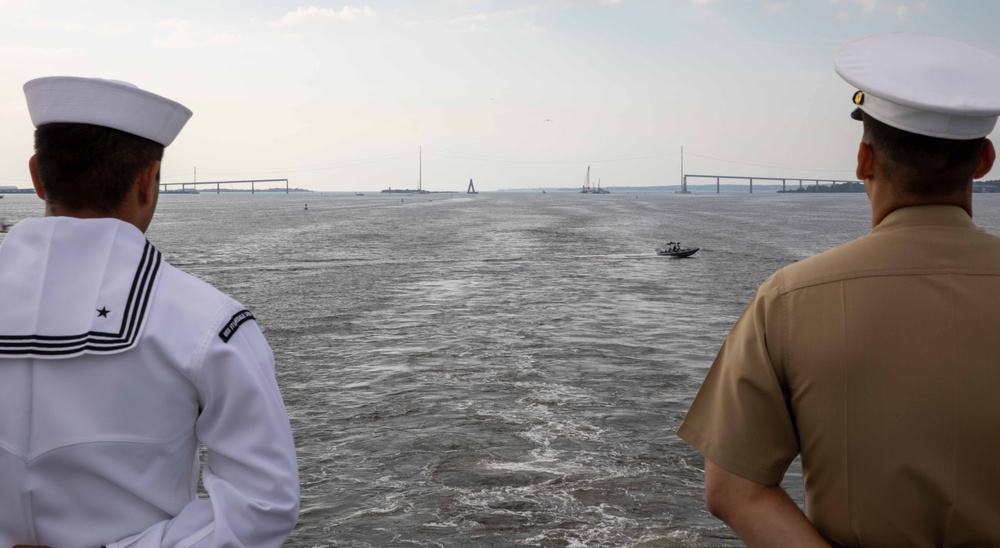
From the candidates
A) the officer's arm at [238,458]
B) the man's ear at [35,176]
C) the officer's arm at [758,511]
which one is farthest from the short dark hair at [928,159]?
the man's ear at [35,176]

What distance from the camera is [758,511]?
2139 mm

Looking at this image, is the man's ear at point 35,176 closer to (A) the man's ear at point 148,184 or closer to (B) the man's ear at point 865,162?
(A) the man's ear at point 148,184

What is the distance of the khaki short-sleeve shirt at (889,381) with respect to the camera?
6.54 feet

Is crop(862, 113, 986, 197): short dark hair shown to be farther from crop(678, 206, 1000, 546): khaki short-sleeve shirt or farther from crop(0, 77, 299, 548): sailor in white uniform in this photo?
crop(0, 77, 299, 548): sailor in white uniform

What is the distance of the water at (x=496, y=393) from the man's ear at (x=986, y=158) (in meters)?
7.83

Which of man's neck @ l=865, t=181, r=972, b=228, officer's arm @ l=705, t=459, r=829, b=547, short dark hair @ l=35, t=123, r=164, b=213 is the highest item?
short dark hair @ l=35, t=123, r=164, b=213

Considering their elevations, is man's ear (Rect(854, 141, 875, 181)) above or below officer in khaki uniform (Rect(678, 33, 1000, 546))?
above

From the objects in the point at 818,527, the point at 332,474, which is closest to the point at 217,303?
the point at 818,527

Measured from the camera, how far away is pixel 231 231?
7181cm

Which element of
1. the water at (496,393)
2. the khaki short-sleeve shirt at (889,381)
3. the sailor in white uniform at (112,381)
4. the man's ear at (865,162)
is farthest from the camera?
the water at (496,393)

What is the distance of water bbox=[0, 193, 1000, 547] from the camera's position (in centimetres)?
1016

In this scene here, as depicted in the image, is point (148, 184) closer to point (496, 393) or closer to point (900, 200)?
point (900, 200)

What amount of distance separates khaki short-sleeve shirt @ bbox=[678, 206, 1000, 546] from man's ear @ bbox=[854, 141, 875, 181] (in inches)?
5.7

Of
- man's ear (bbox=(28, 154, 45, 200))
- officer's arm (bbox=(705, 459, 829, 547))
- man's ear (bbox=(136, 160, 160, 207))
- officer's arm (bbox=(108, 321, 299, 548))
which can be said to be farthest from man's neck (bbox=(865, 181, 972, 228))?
man's ear (bbox=(28, 154, 45, 200))
